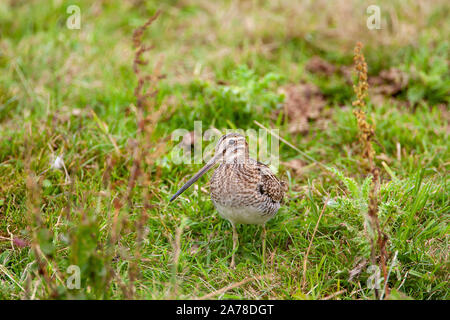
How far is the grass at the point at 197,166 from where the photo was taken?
3.48 metres

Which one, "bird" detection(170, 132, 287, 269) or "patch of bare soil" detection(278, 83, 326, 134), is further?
"patch of bare soil" detection(278, 83, 326, 134)

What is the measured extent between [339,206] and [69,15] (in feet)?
15.8

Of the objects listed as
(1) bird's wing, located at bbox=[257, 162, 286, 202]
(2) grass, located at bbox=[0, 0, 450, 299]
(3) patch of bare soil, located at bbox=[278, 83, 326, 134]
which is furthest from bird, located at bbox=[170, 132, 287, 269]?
(3) patch of bare soil, located at bbox=[278, 83, 326, 134]

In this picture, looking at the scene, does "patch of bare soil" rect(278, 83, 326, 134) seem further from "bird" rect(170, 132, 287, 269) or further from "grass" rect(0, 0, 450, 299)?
"bird" rect(170, 132, 287, 269)

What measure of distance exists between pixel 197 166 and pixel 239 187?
1.02 m

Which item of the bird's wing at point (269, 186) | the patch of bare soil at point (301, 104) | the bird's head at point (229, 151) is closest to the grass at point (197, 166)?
the patch of bare soil at point (301, 104)

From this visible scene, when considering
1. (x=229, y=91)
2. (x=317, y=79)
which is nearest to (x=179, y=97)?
(x=229, y=91)

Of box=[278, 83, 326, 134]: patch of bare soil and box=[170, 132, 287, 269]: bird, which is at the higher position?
box=[278, 83, 326, 134]: patch of bare soil

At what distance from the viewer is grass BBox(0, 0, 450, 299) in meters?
3.48

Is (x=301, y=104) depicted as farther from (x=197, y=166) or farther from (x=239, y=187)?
(x=239, y=187)

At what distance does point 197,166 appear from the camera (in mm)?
4730

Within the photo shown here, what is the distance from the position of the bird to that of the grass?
305 millimetres
